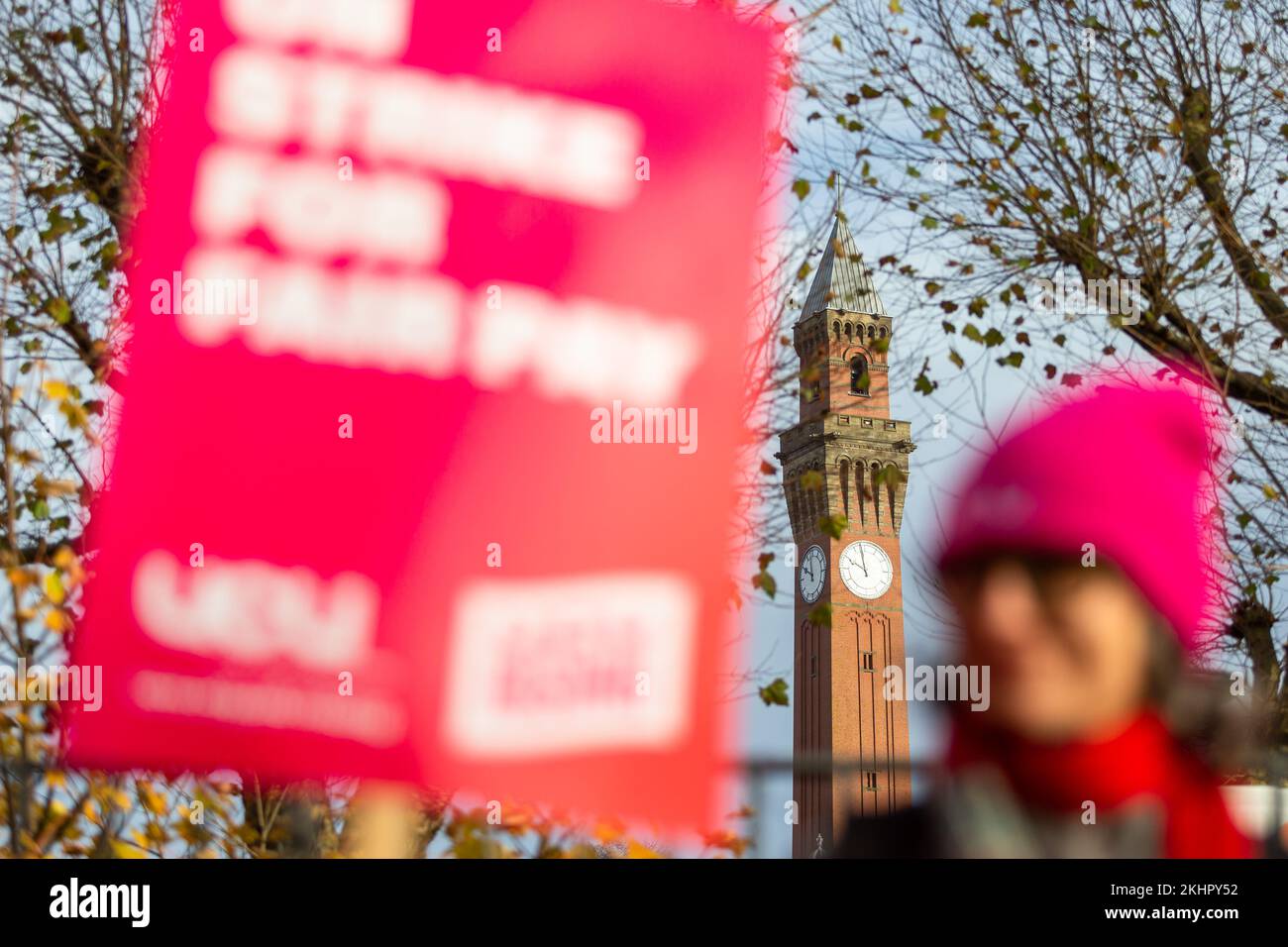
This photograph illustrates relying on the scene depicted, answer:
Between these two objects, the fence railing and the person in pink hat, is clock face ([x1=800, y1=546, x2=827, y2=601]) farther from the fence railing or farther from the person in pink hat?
the person in pink hat

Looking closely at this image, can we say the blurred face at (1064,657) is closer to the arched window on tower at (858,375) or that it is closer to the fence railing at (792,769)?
the fence railing at (792,769)

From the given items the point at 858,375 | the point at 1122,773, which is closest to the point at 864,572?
the point at 858,375

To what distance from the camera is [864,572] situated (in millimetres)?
57562

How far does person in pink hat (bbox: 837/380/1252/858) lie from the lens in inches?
122

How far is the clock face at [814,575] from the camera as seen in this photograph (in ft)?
172

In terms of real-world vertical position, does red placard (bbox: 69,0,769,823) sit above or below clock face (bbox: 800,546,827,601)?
below

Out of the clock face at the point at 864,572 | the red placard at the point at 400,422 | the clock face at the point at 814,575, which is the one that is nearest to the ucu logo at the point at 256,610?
the red placard at the point at 400,422

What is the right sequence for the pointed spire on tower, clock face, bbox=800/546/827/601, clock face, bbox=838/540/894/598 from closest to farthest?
the pointed spire on tower, clock face, bbox=800/546/827/601, clock face, bbox=838/540/894/598

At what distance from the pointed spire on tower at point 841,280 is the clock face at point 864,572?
49.7m

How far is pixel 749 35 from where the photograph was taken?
6.91 m

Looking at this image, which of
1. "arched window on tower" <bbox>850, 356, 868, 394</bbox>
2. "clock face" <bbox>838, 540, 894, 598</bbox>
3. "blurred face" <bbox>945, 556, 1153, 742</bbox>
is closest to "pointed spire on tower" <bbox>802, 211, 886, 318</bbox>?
"arched window on tower" <bbox>850, 356, 868, 394</bbox>

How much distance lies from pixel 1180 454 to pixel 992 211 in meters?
4.90

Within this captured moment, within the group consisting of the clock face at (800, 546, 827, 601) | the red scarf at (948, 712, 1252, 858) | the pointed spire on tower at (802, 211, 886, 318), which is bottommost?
the red scarf at (948, 712, 1252, 858)

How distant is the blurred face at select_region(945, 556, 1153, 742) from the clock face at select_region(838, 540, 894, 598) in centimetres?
5491
